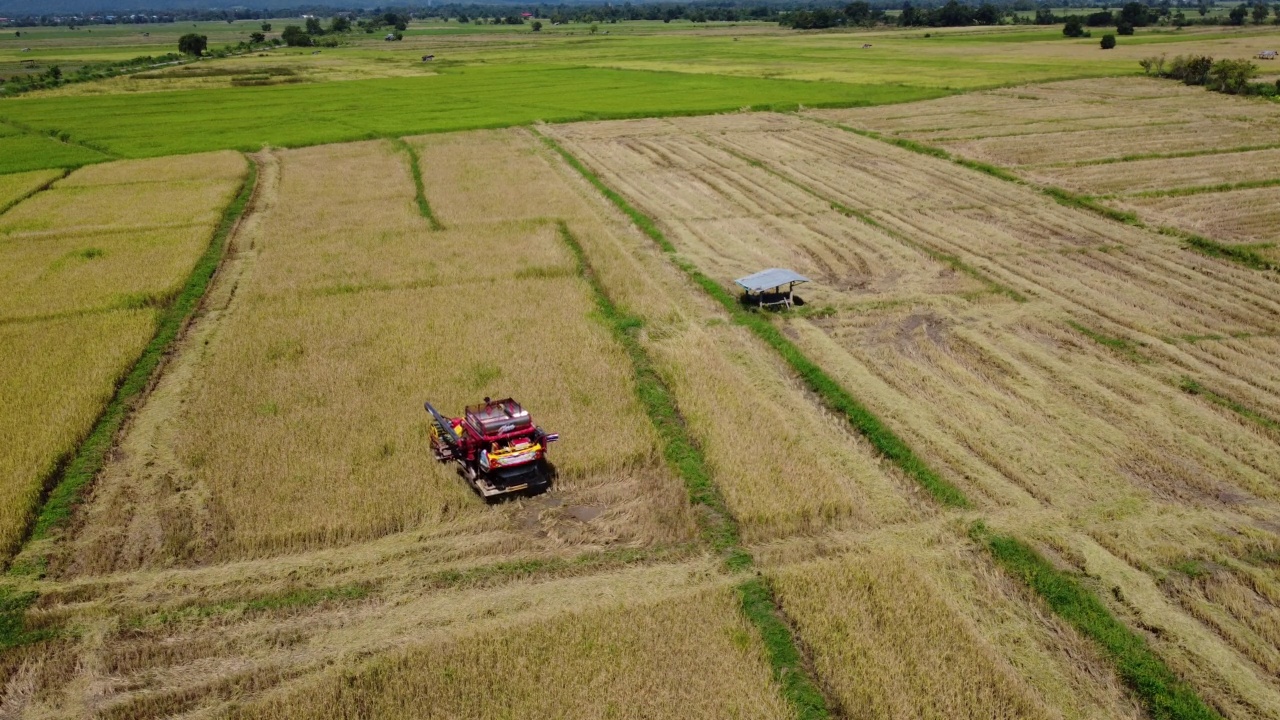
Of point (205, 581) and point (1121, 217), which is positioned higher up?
point (1121, 217)

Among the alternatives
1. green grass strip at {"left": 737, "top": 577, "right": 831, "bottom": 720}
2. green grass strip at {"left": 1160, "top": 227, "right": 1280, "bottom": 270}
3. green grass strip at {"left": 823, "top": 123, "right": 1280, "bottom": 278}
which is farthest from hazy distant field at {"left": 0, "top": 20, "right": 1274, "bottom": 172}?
green grass strip at {"left": 737, "top": 577, "right": 831, "bottom": 720}

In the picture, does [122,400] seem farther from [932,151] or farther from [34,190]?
[932,151]

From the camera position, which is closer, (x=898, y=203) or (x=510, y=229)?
(x=510, y=229)

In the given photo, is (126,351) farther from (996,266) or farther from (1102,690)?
(996,266)

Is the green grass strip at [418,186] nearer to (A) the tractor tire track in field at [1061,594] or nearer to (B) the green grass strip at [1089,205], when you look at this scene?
(A) the tractor tire track in field at [1061,594]

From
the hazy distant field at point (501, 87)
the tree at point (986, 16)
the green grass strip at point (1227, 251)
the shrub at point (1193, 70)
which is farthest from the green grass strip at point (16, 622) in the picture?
the tree at point (986, 16)

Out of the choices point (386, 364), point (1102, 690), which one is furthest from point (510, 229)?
point (1102, 690)
